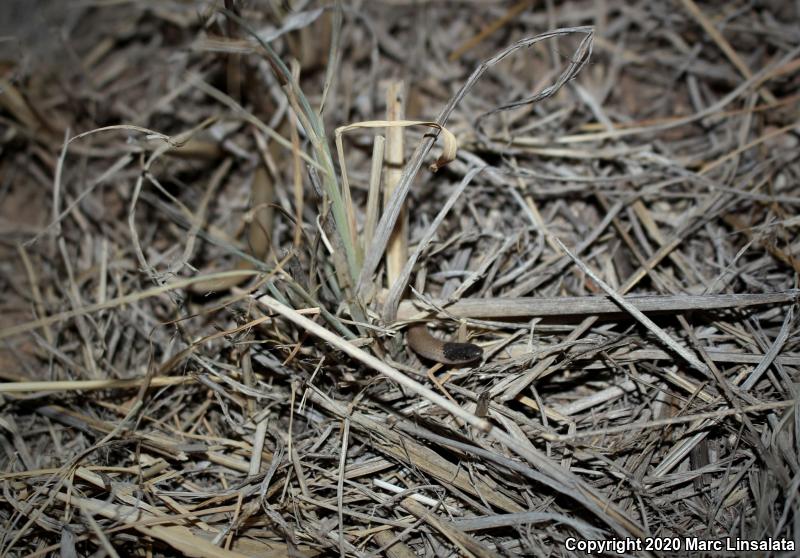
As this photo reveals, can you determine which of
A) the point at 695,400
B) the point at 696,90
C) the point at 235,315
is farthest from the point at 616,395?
the point at 696,90

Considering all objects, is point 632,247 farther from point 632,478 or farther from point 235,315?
point 235,315

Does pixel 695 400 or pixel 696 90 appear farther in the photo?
pixel 696 90

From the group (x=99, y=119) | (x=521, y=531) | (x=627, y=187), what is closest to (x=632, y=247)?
(x=627, y=187)

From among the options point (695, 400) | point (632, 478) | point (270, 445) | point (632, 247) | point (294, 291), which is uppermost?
point (632, 247)

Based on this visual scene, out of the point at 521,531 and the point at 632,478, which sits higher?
the point at 632,478

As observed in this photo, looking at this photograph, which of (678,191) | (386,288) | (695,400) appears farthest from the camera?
(678,191)

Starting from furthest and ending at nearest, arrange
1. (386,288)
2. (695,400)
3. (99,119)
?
1. (99,119)
2. (386,288)
3. (695,400)
